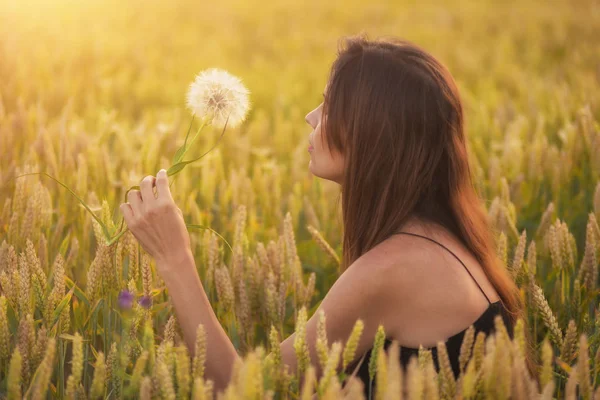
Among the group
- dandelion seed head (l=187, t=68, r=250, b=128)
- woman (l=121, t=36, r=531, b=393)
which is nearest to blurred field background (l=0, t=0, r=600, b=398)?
woman (l=121, t=36, r=531, b=393)

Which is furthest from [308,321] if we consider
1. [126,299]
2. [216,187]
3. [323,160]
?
[216,187]

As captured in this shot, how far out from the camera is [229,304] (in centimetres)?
194

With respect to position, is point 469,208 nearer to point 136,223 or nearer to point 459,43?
point 136,223

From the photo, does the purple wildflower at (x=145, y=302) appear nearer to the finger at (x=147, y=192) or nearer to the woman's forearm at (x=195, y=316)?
the woman's forearm at (x=195, y=316)

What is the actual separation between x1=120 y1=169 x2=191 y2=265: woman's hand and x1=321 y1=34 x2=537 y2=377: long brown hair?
46cm

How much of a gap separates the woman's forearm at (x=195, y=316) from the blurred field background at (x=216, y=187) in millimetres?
87

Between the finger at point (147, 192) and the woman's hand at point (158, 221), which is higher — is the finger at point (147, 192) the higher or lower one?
the higher one

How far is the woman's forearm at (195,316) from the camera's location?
1719mm

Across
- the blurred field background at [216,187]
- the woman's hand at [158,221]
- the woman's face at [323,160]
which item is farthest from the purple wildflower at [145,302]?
the woman's face at [323,160]

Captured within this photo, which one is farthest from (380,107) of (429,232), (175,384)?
(175,384)

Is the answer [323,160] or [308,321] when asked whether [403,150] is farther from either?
[308,321]

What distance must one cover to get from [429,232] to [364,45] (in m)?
0.52

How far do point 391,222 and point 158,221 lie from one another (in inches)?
21.6

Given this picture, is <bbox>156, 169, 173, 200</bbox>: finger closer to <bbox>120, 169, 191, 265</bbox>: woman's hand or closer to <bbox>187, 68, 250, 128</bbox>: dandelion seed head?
<bbox>120, 169, 191, 265</bbox>: woman's hand
